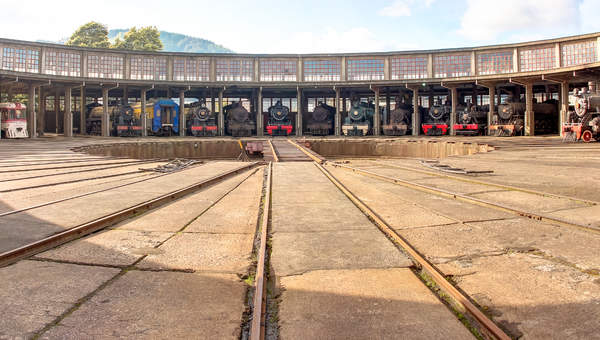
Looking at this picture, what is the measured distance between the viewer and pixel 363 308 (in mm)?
3182

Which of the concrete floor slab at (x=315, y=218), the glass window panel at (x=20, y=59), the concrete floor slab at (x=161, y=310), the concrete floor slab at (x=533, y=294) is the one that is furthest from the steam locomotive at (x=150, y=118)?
the concrete floor slab at (x=533, y=294)

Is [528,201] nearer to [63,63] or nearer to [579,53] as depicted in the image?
[579,53]

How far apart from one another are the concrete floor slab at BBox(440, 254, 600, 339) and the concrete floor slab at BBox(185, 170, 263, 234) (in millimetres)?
2960

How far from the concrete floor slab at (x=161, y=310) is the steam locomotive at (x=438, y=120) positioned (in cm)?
3987

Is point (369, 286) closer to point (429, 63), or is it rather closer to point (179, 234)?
point (179, 234)

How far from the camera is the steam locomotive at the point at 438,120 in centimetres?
4066

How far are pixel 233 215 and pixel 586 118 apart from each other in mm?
24589

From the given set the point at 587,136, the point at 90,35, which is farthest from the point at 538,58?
the point at 90,35

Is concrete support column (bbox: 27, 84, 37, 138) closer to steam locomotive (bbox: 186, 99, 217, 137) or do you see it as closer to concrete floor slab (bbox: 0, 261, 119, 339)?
steam locomotive (bbox: 186, 99, 217, 137)

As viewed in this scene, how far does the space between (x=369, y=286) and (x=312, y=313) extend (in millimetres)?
736

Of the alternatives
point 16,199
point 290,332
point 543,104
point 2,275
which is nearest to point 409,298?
point 290,332

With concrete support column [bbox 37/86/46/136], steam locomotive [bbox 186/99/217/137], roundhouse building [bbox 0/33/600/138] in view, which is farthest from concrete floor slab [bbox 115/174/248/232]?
concrete support column [bbox 37/86/46/136]

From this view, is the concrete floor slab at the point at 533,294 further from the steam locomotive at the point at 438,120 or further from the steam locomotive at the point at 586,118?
the steam locomotive at the point at 438,120

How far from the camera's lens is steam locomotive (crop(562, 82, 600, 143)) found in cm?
2314
